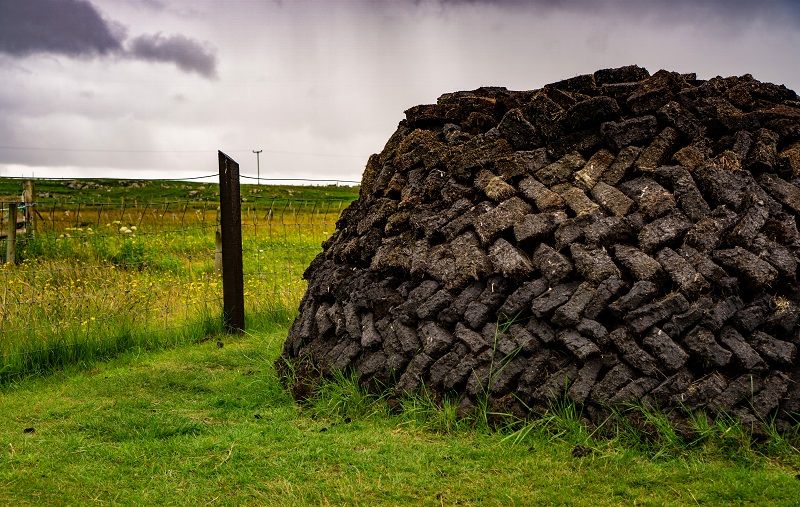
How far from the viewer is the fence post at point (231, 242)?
952cm

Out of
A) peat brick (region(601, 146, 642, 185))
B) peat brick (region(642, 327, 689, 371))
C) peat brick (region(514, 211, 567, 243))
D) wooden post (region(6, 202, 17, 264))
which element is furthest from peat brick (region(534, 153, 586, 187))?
wooden post (region(6, 202, 17, 264))

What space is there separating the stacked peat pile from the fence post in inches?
97.4

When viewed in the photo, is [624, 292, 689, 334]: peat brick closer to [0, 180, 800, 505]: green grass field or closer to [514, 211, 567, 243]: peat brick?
[0, 180, 800, 505]: green grass field

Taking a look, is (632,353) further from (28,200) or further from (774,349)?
(28,200)

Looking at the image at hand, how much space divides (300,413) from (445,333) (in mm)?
1438

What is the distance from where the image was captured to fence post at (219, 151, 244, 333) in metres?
9.52

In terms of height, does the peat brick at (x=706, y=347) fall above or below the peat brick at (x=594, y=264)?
below

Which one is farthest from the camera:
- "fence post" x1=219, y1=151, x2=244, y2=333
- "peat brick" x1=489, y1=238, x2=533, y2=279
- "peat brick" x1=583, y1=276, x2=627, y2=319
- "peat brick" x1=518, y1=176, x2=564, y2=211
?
"fence post" x1=219, y1=151, x2=244, y2=333

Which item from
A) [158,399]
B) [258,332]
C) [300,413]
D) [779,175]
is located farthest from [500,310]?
[258,332]

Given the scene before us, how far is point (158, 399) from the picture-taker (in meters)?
7.15

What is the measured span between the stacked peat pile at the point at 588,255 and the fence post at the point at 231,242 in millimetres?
2473

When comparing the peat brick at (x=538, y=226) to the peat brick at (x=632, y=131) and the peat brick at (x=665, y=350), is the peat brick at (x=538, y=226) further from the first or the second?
the peat brick at (x=665, y=350)

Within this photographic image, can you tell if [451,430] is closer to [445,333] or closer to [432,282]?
[445,333]

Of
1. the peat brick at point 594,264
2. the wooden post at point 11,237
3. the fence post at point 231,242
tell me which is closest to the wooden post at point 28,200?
the wooden post at point 11,237
